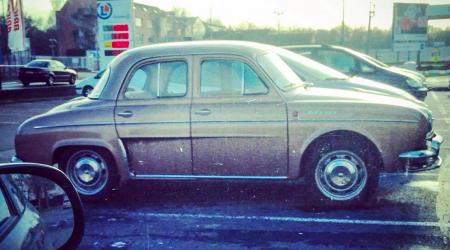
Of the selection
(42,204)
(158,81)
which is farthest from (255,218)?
(42,204)

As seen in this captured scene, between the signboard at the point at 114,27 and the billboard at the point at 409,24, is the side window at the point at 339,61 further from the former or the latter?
the billboard at the point at 409,24

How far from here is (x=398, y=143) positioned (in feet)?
16.0

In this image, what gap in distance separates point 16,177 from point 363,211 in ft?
12.6

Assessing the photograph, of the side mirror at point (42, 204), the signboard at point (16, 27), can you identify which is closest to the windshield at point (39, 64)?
the signboard at point (16, 27)

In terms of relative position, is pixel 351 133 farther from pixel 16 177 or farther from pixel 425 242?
pixel 16 177

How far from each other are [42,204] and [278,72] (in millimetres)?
3628

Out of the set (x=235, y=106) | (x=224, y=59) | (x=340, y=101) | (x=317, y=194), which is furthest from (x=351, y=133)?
(x=224, y=59)

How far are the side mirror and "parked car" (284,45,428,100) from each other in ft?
30.9

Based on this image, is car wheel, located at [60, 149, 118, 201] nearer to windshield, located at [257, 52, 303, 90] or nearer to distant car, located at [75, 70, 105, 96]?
windshield, located at [257, 52, 303, 90]

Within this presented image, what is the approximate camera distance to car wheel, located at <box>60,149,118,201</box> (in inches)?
216

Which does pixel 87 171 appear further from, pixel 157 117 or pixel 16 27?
pixel 16 27

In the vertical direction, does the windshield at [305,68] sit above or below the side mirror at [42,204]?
above

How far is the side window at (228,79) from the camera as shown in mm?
5152

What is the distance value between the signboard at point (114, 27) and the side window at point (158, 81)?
302 inches
